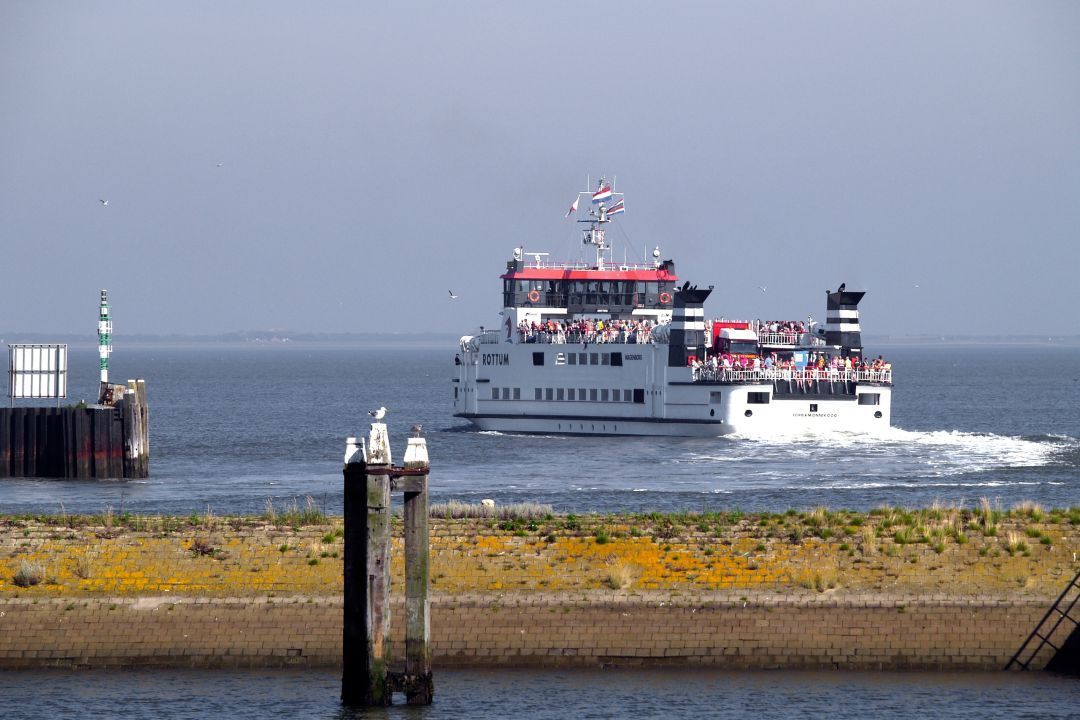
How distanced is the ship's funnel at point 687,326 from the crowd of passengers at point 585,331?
3.43m

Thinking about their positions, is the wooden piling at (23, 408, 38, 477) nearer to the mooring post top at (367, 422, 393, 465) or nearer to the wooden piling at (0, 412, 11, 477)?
the wooden piling at (0, 412, 11, 477)

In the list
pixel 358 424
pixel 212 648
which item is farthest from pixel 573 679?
pixel 358 424

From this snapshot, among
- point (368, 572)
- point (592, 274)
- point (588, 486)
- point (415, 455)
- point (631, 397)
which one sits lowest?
point (588, 486)

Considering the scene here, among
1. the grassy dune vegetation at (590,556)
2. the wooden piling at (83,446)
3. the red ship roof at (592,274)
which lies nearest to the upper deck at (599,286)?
the red ship roof at (592,274)

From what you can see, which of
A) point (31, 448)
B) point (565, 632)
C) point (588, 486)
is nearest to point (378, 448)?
point (565, 632)

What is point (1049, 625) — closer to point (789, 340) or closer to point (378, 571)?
point (378, 571)

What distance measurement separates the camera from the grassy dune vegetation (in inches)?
1030

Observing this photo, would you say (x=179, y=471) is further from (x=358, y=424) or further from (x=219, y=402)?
(x=219, y=402)

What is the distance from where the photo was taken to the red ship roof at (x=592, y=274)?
267 ft

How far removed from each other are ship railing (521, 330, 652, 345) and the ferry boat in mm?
77

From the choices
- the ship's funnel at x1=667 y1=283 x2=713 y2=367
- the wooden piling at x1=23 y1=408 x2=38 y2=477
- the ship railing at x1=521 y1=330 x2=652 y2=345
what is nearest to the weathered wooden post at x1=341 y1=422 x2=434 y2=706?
the wooden piling at x1=23 y1=408 x2=38 y2=477

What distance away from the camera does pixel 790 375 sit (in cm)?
7044

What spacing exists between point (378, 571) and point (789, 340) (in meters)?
54.3

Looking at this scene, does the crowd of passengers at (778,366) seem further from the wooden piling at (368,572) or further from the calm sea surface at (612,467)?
the wooden piling at (368,572)
